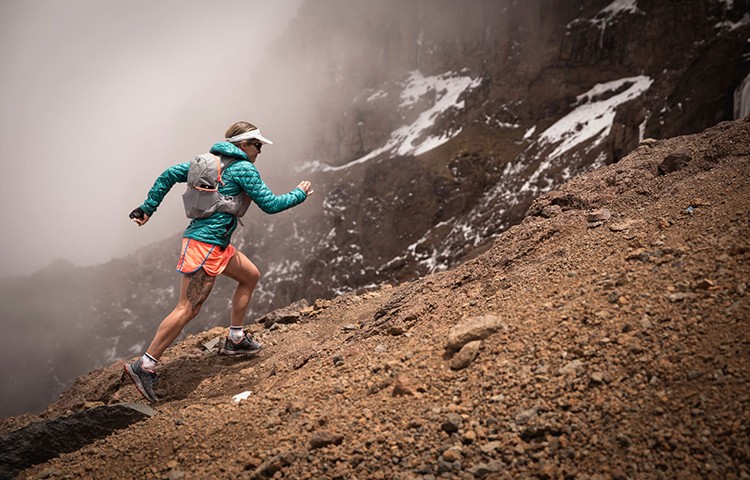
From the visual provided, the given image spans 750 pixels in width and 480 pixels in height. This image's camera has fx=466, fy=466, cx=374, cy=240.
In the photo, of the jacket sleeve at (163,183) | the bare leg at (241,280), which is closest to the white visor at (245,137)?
the jacket sleeve at (163,183)

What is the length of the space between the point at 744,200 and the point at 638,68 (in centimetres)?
8933

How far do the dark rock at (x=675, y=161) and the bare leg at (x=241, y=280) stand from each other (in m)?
6.29

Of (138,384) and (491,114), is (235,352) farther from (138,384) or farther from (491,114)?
(491,114)

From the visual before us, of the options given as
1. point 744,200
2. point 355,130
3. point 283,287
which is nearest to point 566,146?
point 283,287

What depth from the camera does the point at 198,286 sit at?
632cm

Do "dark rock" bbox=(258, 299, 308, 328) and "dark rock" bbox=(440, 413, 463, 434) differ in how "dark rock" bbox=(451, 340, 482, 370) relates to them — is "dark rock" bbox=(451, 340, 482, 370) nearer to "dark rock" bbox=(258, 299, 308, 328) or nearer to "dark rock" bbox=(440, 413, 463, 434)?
"dark rock" bbox=(440, 413, 463, 434)

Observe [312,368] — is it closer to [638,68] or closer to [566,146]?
[566,146]

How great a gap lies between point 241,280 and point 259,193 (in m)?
1.58

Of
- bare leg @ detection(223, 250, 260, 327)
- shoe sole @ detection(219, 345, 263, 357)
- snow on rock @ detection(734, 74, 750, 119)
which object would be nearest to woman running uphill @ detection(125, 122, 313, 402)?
bare leg @ detection(223, 250, 260, 327)

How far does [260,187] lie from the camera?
6.41 metres

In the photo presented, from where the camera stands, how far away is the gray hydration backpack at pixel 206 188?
20.5 feet

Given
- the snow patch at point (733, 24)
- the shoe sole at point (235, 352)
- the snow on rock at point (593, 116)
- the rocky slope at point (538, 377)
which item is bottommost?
the snow on rock at point (593, 116)

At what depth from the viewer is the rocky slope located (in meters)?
2.70

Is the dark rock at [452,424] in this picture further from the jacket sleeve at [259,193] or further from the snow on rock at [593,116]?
the snow on rock at [593,116]
